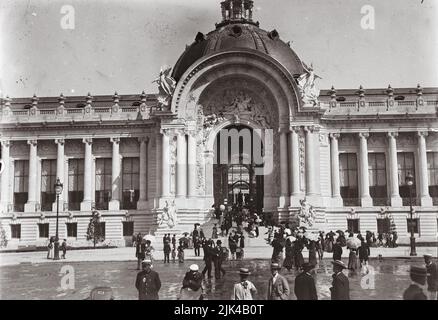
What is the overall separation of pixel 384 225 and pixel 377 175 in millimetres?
4478

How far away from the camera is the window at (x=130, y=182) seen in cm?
4347

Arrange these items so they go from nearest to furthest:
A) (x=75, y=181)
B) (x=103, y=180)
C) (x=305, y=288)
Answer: (x=305, y=288), (x=103, y=180), (x=75, y=181)

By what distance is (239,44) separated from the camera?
1670 inches

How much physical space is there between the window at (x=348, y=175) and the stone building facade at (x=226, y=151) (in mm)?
91

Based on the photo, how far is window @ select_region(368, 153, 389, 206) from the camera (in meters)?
43.1

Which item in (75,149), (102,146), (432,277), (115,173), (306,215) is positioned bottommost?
(432,277)

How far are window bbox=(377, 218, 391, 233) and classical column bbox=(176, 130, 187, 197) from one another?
1592 cm

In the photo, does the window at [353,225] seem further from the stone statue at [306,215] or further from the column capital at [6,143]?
the column capital at [6,143]

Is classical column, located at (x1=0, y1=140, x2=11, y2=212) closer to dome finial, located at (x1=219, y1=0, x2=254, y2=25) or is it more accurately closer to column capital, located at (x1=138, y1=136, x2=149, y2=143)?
column capital, located at (x1=138, y1=136, x2=149, y2=143)

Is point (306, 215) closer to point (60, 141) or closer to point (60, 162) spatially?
point (60, 162)

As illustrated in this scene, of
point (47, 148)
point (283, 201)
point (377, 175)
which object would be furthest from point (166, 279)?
point (377, 175)

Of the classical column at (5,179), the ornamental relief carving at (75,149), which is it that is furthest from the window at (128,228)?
the classical column at (5,179)
